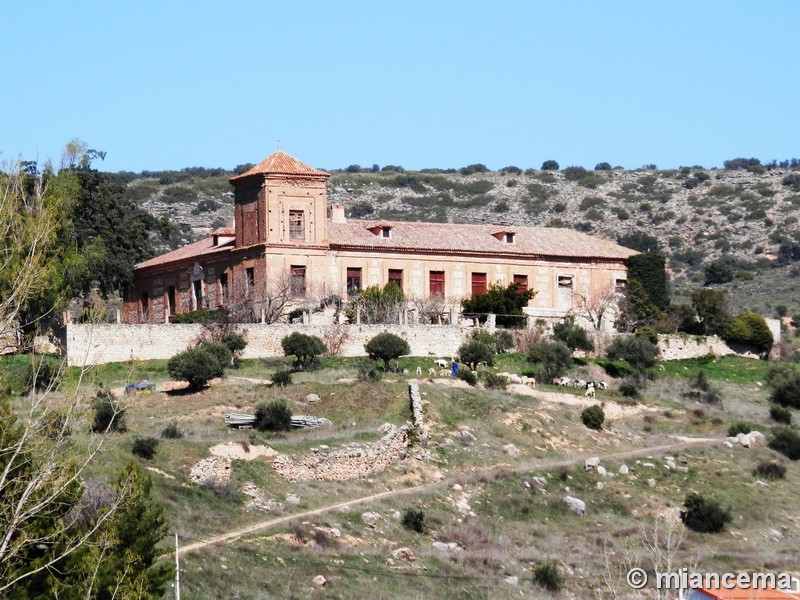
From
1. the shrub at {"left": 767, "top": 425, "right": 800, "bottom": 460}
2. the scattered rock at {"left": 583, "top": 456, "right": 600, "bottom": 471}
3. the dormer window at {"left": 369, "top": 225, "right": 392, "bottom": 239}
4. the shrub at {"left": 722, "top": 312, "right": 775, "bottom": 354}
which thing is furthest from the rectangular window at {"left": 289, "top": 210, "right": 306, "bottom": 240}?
the shrub at {"left": 767, "top": 425, "right": 800, "bottom": 460}

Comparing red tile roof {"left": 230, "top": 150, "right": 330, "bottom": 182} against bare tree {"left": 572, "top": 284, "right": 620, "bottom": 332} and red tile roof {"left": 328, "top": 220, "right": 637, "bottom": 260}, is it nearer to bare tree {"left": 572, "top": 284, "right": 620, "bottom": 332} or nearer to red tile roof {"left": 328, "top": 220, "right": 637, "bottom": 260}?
red tile roof {"left": 328, "top": 220, "right": 637, "bottom": 260}

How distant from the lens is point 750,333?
208 ft

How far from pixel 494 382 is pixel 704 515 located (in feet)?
37.6

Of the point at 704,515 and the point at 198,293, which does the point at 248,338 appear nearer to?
the point at 198,293

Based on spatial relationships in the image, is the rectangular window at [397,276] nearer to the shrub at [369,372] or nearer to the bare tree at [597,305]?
the bare tree at [597,305]

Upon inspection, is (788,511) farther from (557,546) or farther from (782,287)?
(782,287)

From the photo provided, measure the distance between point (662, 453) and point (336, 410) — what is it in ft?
31.6

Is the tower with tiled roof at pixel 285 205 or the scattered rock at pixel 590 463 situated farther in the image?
the tower with tiled roof at pixel 285 205

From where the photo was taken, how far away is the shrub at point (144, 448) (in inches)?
1542

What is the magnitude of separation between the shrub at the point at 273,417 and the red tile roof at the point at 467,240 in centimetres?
1574

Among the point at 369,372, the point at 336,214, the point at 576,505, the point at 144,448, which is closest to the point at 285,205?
the point at 336,214

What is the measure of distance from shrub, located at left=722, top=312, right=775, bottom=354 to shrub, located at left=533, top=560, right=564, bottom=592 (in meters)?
28.3

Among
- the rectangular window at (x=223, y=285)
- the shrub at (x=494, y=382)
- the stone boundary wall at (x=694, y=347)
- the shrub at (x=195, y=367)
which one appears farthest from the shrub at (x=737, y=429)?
the rectangular window at (x=223, y=285)

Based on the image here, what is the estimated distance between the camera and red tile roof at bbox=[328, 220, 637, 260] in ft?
205
